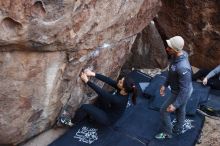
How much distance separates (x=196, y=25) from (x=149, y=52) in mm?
1250

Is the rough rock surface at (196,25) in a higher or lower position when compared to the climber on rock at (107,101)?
higher

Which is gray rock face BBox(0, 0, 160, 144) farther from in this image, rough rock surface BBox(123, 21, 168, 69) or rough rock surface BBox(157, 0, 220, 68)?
rough rock surface BBox(157, 0, 220, 68)

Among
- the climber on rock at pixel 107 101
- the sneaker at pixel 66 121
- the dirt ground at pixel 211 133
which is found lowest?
the dirt ground at pixel 211 133

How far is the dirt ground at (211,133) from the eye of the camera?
692 centimetres

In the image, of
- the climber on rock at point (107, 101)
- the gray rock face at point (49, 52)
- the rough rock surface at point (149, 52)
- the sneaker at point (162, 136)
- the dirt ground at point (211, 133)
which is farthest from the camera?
the rough rock surface at point (149, 52)

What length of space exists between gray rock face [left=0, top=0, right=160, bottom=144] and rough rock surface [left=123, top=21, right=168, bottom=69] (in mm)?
2356

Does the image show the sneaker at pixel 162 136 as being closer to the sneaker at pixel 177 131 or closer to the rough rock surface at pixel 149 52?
the sneaker at pixel 177 131

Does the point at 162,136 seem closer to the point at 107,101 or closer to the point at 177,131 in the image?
the point at 177,131

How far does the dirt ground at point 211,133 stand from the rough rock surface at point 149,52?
2.67 m

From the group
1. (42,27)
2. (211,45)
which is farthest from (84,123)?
(211,45)

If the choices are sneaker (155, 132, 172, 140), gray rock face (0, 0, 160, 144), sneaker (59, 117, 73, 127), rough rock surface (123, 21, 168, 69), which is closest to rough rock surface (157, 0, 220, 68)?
rough rock surface (123, 21, 168, 69)

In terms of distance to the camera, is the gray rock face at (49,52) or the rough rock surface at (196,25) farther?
the rough rock surface at (196,25)

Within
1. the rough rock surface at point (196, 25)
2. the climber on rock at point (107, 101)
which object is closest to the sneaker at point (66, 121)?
the climber on rock at point (107, 101)

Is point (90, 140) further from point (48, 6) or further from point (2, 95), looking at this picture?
point (48, 6)
